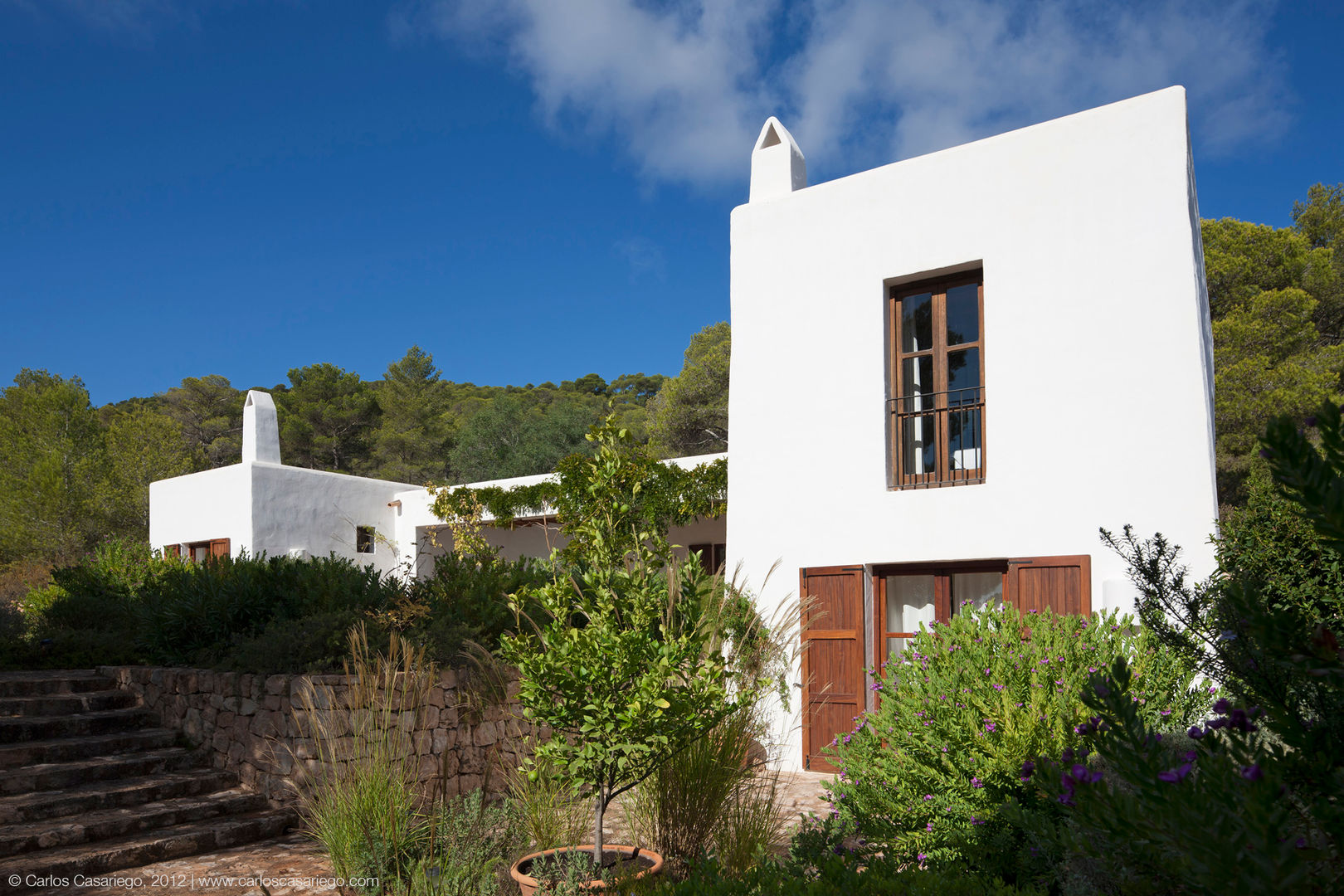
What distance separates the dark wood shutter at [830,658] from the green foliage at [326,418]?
2418 centimetres

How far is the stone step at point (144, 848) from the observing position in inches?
188

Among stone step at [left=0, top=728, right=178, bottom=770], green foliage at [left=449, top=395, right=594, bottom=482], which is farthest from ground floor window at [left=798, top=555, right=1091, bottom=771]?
green foliage at [left=449, top=395, right=594, bottom=482]

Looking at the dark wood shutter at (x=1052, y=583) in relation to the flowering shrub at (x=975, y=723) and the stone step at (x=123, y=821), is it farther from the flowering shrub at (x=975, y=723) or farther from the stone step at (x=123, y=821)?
the stone step at (x=123, y=821)

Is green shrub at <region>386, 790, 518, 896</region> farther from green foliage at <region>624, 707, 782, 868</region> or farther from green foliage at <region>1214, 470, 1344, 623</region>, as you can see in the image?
Result: green foliage at <region>1214, 470, 1344, 623</region>

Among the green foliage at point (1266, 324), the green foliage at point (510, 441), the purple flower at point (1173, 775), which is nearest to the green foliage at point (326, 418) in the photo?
the green foliage at point (510, 441)

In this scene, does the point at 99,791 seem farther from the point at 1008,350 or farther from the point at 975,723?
the point at 1008,350

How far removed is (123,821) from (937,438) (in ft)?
21.4

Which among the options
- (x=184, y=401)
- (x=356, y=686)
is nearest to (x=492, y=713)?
(x=356, y=686)

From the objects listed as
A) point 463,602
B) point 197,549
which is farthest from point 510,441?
point 463,602

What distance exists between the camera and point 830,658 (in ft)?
23.7

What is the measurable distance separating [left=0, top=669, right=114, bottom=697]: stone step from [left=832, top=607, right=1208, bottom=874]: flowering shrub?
696 centimetres

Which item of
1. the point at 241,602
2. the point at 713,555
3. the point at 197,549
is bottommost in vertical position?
the point at 241,602

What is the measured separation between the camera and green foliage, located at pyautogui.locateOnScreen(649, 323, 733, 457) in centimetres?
2283

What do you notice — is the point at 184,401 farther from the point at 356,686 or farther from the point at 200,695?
the point at 356,686
